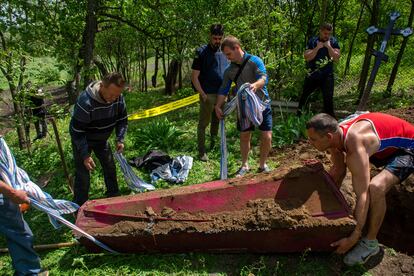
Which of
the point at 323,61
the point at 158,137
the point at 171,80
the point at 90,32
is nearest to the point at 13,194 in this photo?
the point at 90,32

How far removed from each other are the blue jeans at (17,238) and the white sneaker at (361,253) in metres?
2.82

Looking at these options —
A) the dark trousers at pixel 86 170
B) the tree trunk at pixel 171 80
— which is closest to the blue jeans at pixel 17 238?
the dark trousers at pixel 86 170

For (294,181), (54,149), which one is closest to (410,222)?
(294,181)

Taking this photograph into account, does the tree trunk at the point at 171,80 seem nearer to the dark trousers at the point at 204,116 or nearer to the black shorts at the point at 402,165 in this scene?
the dark trousers at the point at 204,116

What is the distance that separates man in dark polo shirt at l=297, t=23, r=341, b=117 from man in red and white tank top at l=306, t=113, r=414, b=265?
2.74m

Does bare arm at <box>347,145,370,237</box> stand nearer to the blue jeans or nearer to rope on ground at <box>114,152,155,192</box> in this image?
rope on ground at <box>114,152,155,192</box>

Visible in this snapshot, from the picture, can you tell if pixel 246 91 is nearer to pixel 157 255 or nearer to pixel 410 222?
pixel 157 255

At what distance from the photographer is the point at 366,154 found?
9.71 ft

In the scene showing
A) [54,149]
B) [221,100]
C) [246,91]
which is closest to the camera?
[246,91]

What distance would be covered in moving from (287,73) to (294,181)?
3978 mm

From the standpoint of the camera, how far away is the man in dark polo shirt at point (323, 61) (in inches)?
234

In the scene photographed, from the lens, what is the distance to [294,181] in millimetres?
3439

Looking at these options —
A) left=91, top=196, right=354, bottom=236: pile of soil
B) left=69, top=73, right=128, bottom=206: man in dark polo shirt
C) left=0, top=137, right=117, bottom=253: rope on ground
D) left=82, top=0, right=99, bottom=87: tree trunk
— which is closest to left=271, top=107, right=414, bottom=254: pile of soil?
left=91, top=196, right=354, bottom=236: pile of soil

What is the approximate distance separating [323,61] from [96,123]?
147 inches
